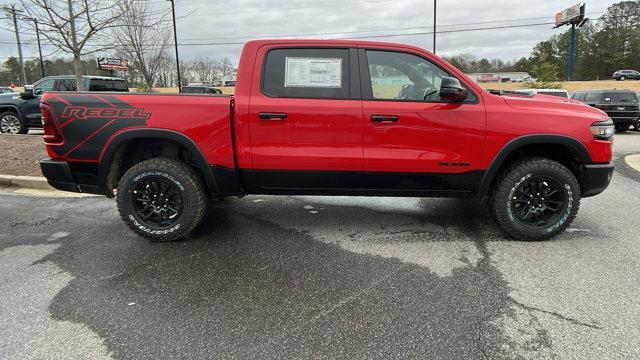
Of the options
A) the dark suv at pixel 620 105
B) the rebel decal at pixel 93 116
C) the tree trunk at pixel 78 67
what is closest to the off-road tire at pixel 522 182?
the rebel decal at pixel 93 116

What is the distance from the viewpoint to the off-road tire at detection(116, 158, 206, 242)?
403 centimetres

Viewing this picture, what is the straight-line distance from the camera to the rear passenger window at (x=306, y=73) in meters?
3.92

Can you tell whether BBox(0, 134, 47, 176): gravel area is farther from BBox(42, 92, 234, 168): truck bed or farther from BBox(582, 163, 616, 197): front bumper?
BBox(582, 163, 616, 197): front bumper

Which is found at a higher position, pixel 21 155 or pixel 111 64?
pixel 111 64

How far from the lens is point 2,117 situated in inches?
480

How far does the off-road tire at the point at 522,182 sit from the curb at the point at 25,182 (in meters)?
6.48

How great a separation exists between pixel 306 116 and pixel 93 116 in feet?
6.60

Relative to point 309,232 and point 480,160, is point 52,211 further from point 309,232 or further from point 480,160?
point 480,160

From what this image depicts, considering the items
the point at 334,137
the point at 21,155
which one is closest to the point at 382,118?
the point at 334,137

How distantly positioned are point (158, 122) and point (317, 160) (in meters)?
1.53

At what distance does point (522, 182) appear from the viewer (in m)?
4.05

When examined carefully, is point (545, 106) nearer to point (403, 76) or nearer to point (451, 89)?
point (451, 89)

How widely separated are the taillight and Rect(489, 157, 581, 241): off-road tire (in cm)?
432

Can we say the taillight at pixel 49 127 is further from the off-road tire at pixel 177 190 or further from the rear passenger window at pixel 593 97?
the rear passenger window at pixel 593 97
